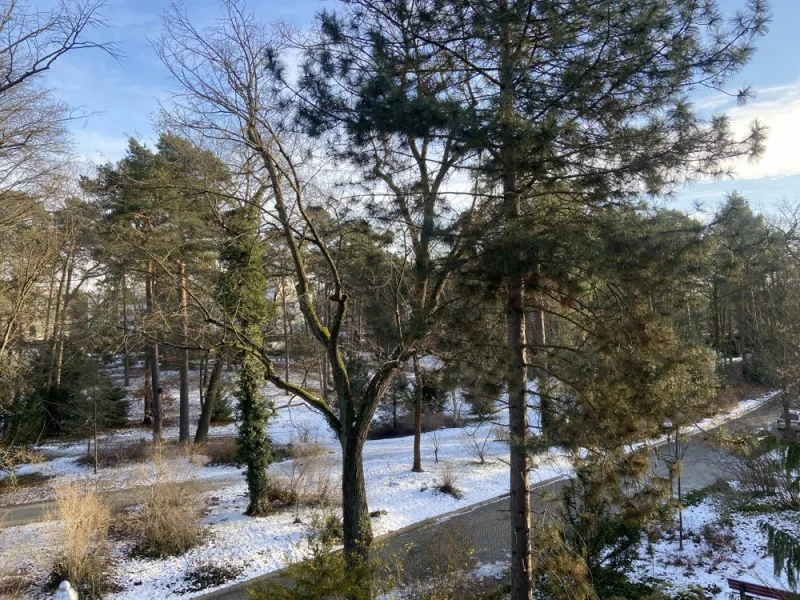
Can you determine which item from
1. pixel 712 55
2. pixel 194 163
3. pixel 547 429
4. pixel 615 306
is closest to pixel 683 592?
pixel 547 429

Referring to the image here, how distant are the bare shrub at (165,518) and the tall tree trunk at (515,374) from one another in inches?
284

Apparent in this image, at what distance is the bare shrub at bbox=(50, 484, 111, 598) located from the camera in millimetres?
8867

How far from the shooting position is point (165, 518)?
34.4ft

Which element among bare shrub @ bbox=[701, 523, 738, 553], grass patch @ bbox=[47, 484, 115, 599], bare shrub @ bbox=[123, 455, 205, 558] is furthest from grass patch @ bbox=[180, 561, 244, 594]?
bare shrub @ bbox=[701, 523, 738, 553]

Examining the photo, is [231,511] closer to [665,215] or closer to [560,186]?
[560,186]

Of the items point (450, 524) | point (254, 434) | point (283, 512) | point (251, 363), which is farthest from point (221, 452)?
point (450, 524)

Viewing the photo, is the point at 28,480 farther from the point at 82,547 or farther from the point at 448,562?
the point at 448,562

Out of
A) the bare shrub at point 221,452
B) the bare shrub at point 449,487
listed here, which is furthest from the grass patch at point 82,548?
the bare shrub at point 221,452

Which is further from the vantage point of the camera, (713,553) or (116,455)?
(116,455)

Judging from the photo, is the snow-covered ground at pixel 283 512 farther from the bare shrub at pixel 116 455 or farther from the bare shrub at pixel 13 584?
the bare shrub at pixel 116 455

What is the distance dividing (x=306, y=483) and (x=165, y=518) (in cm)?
363

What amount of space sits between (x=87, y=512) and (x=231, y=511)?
436 cm

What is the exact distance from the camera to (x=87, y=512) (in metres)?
9.25

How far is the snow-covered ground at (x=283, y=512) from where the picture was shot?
9602 millimetres
